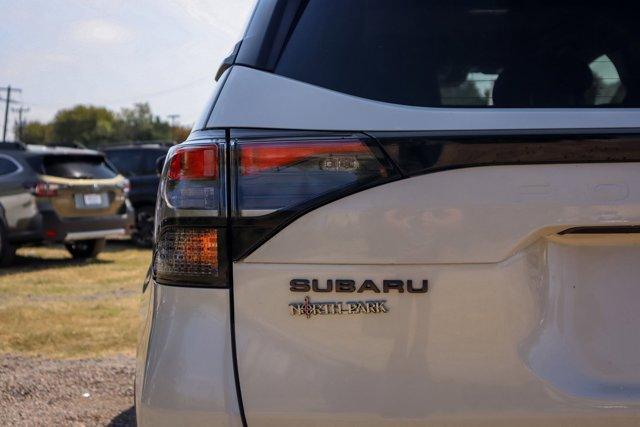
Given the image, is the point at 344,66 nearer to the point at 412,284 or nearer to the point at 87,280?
the point at 412,284

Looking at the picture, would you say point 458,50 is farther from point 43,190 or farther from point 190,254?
point 43,190

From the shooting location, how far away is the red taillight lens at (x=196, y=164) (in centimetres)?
188

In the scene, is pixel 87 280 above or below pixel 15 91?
below

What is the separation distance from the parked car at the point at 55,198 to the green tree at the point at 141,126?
59086mm

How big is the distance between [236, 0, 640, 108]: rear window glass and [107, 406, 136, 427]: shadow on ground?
8.01 feet

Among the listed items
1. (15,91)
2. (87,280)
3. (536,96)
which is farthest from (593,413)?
(15,91)

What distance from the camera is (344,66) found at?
1.92 meters

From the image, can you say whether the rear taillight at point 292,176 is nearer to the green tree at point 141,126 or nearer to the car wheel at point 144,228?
the car wheel at point 144,228

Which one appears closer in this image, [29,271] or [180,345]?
[180,345]

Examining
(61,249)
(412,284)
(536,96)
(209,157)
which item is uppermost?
(536,96)

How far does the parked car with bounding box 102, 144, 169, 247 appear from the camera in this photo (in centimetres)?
1338

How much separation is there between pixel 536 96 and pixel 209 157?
804mm

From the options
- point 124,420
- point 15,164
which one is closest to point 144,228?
point 15,164

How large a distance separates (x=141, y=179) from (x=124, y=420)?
10033 mm
